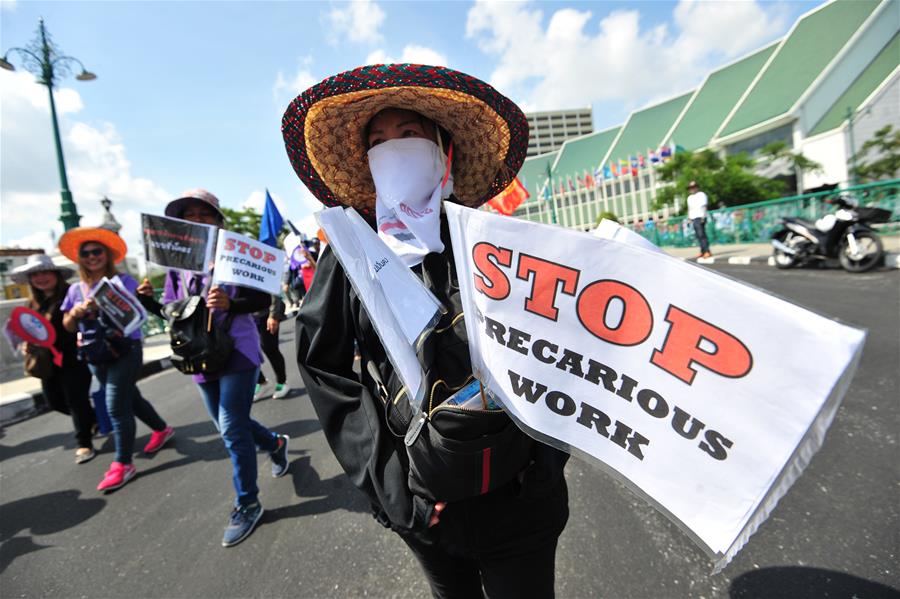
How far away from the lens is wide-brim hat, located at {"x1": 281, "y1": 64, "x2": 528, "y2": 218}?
1.23m

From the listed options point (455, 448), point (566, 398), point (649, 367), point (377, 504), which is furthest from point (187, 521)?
point (649, 367)

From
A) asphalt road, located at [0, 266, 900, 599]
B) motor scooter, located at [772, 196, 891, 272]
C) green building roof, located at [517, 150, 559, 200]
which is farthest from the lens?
green building roof, located at [517, 150, 559, 200]

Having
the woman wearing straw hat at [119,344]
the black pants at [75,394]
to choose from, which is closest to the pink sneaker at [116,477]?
the woman wearing straw hat at [119,344]

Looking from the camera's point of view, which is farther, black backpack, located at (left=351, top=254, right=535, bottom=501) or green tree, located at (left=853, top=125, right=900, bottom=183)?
green tree, located at (left=853, top=125, right=900, bottom=183)

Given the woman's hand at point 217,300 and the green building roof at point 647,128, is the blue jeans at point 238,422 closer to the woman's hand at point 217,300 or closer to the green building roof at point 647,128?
the woman's hand at point 217,300

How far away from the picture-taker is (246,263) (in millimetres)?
2494

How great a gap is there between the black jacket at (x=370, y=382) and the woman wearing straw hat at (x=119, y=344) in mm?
2968

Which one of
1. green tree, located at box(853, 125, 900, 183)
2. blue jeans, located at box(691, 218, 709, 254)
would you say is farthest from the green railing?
green tree, located at box(853, 125, 900, 183)

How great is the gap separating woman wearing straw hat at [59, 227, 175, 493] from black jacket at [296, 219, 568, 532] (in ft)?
9.74

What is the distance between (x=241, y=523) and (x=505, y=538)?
202 centimetres

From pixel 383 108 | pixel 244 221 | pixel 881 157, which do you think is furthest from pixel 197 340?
pixel 881 157

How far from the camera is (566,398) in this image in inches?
32.8

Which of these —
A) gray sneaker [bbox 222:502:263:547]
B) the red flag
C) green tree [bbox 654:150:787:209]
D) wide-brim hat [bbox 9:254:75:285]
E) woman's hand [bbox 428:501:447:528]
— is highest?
green tree [bbox 654:150:787:209]

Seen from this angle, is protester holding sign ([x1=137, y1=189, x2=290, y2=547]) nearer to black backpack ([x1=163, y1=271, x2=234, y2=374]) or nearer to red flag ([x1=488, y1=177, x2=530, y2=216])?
black backpack ([x1=163, y1=271, x2=234, y2=374])
